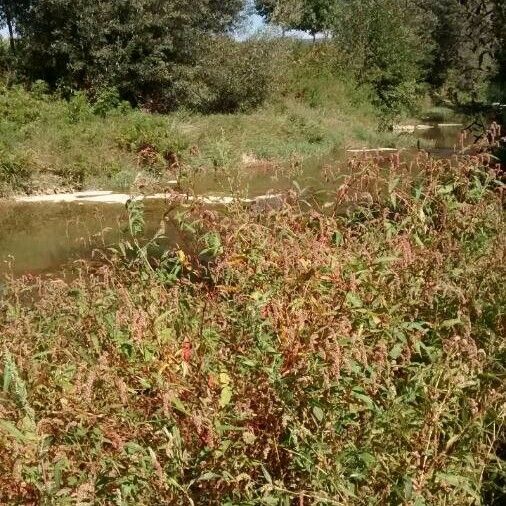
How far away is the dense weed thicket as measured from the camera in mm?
2199

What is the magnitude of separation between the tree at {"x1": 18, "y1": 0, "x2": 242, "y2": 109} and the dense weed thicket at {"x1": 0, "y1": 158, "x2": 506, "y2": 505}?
1918 centimetres

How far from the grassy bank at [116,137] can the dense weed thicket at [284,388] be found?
729 cm

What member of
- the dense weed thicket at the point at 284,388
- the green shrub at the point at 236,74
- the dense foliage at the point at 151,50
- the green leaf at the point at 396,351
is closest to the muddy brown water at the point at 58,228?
the dense weed thicket at the point at 284,388

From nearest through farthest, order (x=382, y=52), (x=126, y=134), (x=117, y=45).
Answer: (x=126, y=134) → (x=117, y=45) → (x=382, y=52)

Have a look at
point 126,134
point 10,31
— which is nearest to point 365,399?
point 126,134

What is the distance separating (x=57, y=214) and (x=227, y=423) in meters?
11.6

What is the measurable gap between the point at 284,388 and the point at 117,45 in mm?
20952

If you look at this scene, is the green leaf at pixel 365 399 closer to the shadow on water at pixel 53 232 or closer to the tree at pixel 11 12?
the shadow on water at pixel 53 232

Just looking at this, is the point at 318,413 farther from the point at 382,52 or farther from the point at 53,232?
the point at 382,52

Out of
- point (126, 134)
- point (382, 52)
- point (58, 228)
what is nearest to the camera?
point (58, 228)

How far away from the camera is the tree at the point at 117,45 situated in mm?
21047

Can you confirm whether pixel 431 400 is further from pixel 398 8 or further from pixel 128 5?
pixel 398 8

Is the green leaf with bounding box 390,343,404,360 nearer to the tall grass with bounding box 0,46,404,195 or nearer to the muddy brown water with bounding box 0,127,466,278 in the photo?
the muddy brown water with bounding box 0,127,466,278

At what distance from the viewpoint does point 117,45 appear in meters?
21.7
